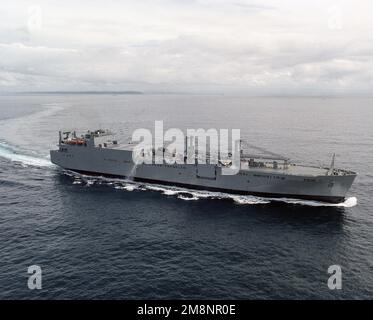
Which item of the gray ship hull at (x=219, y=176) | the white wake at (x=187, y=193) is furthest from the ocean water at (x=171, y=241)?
the gray ship hull at (x=219, y=176)

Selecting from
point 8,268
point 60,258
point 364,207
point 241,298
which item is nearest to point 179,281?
point 241,298

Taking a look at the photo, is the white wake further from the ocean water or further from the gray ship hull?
the gray ship hull

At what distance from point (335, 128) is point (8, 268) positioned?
347 ft

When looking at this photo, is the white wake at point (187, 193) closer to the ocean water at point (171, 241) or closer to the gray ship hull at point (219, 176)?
the ocean water at point (171, 241)

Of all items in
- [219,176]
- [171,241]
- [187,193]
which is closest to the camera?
[171,241]

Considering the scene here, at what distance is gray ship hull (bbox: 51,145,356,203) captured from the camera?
47.5 metres

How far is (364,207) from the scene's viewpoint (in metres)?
44.9

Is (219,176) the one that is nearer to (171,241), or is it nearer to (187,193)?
(187,193)

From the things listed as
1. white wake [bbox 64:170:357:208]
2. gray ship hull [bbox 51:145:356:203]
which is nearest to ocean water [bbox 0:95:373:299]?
white wake [bbox 64:170:357:208]

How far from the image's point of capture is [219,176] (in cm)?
5219

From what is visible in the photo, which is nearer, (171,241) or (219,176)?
(171,241)

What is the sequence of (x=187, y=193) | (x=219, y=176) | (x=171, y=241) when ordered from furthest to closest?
1. (x=187, y=193)
2. (x=219, y=176)
3. (x=171, y=241)

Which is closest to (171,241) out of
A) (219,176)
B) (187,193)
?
(187,193)
